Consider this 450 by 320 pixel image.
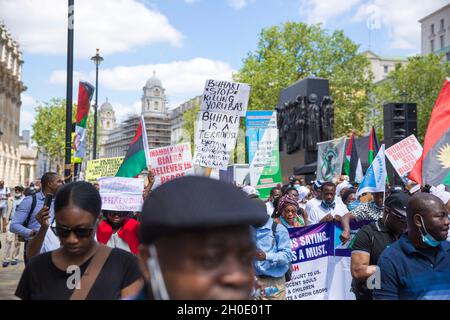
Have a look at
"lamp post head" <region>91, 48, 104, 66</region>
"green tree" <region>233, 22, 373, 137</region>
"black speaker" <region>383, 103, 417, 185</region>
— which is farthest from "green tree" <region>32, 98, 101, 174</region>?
"black speaker" <region>383, 103, 417, 185</region>

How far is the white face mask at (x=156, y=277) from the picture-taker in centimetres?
141

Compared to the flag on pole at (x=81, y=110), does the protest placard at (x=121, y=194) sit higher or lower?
lower

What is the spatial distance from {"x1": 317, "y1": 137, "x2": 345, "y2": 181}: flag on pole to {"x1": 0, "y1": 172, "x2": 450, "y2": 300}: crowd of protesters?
8517mm

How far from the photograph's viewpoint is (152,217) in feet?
4.58

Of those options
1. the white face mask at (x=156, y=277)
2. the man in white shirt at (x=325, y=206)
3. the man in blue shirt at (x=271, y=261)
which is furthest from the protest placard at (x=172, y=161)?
the white face mask at (x=156, y=277)

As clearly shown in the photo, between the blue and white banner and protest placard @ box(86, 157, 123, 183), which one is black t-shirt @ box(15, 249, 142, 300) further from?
protest placard @ box(86, 157, 123, 183)

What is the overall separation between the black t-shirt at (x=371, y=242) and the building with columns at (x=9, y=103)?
63568mm

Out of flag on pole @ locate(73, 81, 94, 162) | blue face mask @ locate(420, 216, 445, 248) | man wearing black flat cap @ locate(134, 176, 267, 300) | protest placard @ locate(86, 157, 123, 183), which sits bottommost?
blue face mask @ locate(420, 216, 445, 248)

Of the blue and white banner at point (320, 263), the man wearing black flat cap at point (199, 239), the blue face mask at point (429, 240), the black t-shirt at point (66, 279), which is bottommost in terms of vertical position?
the blue and white banner at point (320, 263)

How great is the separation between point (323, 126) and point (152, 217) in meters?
30.6

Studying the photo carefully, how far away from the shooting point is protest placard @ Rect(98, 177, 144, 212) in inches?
204

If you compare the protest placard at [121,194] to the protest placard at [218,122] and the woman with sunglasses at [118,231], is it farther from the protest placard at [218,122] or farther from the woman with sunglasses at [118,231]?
the protest placard at [218,122]

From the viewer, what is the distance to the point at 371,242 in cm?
443
